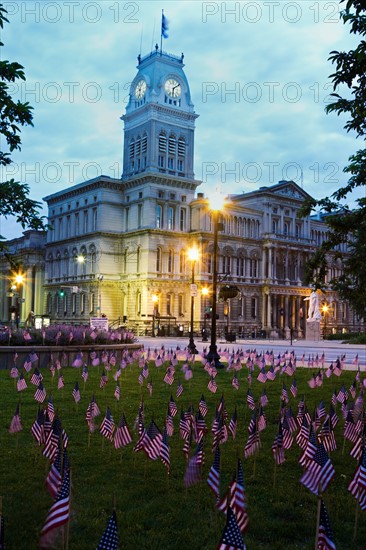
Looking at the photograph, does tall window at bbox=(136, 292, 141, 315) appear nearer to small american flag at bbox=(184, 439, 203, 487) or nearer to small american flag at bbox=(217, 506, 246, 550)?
small american flag at bbox=(184, 439, 203, 487)

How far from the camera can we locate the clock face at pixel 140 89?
2997 inches

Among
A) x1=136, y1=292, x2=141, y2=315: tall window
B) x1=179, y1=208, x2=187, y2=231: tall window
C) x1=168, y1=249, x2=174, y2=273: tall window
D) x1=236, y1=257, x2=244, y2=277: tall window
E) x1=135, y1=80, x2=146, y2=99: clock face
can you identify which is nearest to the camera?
x1=136, y1=292, x2=141, y2=315: tall window

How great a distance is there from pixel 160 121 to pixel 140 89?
20.1ft

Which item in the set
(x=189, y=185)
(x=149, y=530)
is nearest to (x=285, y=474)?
(x=149, y=530)

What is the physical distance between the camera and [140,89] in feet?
252

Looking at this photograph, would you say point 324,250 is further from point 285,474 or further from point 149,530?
point 149,530

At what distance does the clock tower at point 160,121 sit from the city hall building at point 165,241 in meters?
0.13

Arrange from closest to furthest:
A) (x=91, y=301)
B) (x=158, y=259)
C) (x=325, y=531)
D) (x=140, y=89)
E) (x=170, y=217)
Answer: (x=325, y=531) < (x=158, y=259) < (x=170, y=217) < (x=91, y=301) < (x=140, y=89)

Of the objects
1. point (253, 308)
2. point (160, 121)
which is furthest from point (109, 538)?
point (253, 308)

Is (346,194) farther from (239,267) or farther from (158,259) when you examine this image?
(239,267)

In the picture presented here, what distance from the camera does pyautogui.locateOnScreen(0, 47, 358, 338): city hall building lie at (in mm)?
70688

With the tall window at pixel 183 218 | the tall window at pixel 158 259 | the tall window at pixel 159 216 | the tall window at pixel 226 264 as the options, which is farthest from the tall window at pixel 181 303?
the tall window at pixel 159 216

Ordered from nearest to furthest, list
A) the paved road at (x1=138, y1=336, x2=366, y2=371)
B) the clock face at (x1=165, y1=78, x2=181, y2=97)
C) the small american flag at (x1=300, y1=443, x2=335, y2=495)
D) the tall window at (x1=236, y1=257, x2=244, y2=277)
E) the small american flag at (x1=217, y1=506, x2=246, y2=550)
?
1. the small american flag at (x1=217, y1=506, x2=246, y2=550)
2. the small american flag at (x1=300, y1=443, x2=335, y2=495)
3. the paved road at (x1=138, y1=336, x2=366, y2=371)
4. the clock face at (x1=165, y1=78, x2=181, y2=97)
5. the tall window at (x1=236, y1=257, x2=244, y2=277)

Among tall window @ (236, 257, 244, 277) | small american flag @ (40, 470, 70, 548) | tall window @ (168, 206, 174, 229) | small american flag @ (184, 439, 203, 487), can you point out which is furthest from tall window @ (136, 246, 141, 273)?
small american flag @ (40, 470, 70, 548)
